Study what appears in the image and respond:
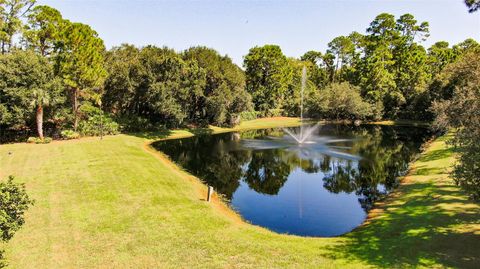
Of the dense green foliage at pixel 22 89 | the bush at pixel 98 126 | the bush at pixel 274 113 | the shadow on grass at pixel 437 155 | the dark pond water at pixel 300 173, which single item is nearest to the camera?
the dark pond water at pixel 300 173

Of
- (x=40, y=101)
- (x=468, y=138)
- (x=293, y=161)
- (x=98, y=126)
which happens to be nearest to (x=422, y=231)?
(x=468, y=138)

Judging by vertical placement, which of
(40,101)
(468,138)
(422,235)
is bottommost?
(422,235)

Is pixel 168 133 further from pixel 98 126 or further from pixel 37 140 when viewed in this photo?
pixel 37 140

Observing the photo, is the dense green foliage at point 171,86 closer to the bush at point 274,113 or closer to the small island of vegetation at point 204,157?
the small island of vegetation at point 204,157

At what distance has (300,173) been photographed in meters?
31.2

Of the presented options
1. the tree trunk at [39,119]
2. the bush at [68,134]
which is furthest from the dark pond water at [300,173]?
the tree trunk at [39,119]

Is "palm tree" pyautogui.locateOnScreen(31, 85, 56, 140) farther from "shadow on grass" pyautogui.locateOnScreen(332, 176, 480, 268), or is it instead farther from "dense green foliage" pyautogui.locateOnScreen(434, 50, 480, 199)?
"dense green foliage" pyautogui.locateOnScreen(434, 50, 480, 199)

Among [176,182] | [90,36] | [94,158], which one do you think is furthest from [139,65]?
[176,182]

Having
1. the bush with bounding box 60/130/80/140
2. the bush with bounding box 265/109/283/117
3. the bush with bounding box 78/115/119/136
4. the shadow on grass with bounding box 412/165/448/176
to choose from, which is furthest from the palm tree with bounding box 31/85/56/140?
the bush with bounding box 265/109/283/117

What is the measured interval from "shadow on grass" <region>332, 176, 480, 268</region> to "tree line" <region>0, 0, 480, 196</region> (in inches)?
133

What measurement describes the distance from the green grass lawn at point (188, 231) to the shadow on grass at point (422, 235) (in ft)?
0.13

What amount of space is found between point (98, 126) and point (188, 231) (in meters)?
33.6

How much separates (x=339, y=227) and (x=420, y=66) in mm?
75271

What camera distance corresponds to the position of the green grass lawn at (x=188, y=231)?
43.8 ft
